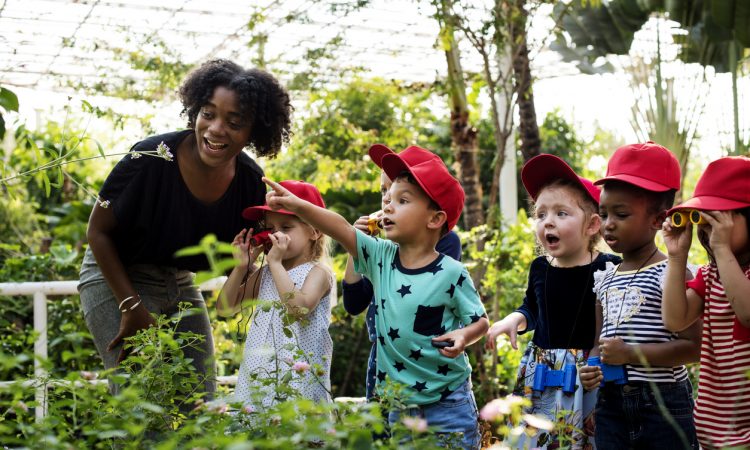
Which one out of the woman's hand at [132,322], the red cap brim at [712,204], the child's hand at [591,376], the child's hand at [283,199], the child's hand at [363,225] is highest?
the child's hand at [283,199]

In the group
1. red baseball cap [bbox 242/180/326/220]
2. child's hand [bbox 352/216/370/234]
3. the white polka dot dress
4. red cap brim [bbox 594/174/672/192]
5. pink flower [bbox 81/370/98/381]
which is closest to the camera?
pink flower [bbox 81/370/98/381]

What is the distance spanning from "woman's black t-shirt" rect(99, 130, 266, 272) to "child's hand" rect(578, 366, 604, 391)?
57.0 inches

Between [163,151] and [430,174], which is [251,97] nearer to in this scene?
[163,151]

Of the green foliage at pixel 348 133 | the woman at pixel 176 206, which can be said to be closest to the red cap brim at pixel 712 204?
the woman at pixel 176 206

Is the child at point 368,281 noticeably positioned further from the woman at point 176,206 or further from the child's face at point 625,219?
the child's face at point 625,219

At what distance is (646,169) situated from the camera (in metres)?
2.73

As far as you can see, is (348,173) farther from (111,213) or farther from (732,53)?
(111,213)

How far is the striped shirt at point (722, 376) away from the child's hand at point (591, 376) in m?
0.30

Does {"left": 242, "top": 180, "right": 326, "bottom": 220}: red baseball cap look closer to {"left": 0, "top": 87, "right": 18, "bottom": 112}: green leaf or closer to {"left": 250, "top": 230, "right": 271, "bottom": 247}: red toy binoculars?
{"left": 250, "top": 230, "right": 271, "bottom": 247}: red toy binoculars

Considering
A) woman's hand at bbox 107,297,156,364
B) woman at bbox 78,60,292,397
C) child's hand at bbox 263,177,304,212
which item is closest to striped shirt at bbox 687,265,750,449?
child's hand at bbox 263,177,304,212

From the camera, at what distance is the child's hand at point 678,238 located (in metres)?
2.34

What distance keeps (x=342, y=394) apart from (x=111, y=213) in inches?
181

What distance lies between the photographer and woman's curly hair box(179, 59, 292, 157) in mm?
3365

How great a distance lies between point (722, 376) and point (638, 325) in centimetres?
33
